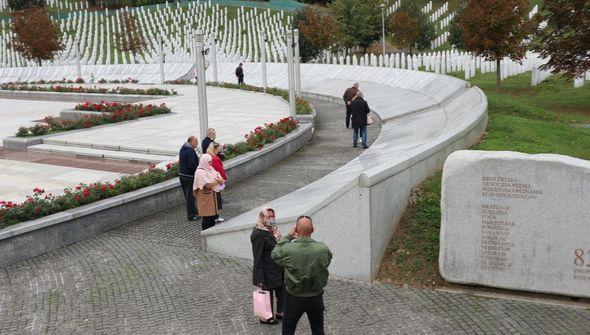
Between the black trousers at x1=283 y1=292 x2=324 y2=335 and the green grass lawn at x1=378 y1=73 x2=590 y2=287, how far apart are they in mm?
2515

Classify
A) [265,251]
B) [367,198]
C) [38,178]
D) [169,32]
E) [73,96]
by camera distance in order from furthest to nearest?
[169,32], [73,96], [38,178], [367,198], [265,251]

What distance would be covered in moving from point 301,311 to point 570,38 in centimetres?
1918

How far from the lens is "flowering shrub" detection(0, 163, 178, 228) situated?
410 inches

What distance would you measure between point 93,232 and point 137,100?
21781 millimetres

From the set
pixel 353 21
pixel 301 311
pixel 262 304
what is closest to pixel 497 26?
pixel 262 304

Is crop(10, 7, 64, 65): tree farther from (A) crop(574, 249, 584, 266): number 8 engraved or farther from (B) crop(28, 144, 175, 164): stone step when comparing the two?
(A) crop(574, 249, 584, 266): number 8 engraved

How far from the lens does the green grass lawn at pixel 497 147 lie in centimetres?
862

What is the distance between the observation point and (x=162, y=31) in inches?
3125

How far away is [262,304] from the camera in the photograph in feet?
23.3

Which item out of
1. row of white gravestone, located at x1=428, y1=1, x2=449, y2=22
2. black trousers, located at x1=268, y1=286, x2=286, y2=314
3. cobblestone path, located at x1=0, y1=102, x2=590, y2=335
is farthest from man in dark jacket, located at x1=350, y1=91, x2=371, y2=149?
row of white gravestone, located at x1=428, y1=1, x2=449, y2=22

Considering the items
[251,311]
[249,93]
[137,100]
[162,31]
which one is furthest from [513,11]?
[162,31]

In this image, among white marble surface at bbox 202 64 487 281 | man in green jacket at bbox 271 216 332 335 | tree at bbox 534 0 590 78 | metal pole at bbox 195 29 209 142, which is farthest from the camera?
tree at bbox 534 0 590 78

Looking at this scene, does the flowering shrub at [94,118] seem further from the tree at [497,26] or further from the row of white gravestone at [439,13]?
the row of white gravestone at [439,13]

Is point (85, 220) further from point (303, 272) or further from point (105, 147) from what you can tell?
point (105, 147)
